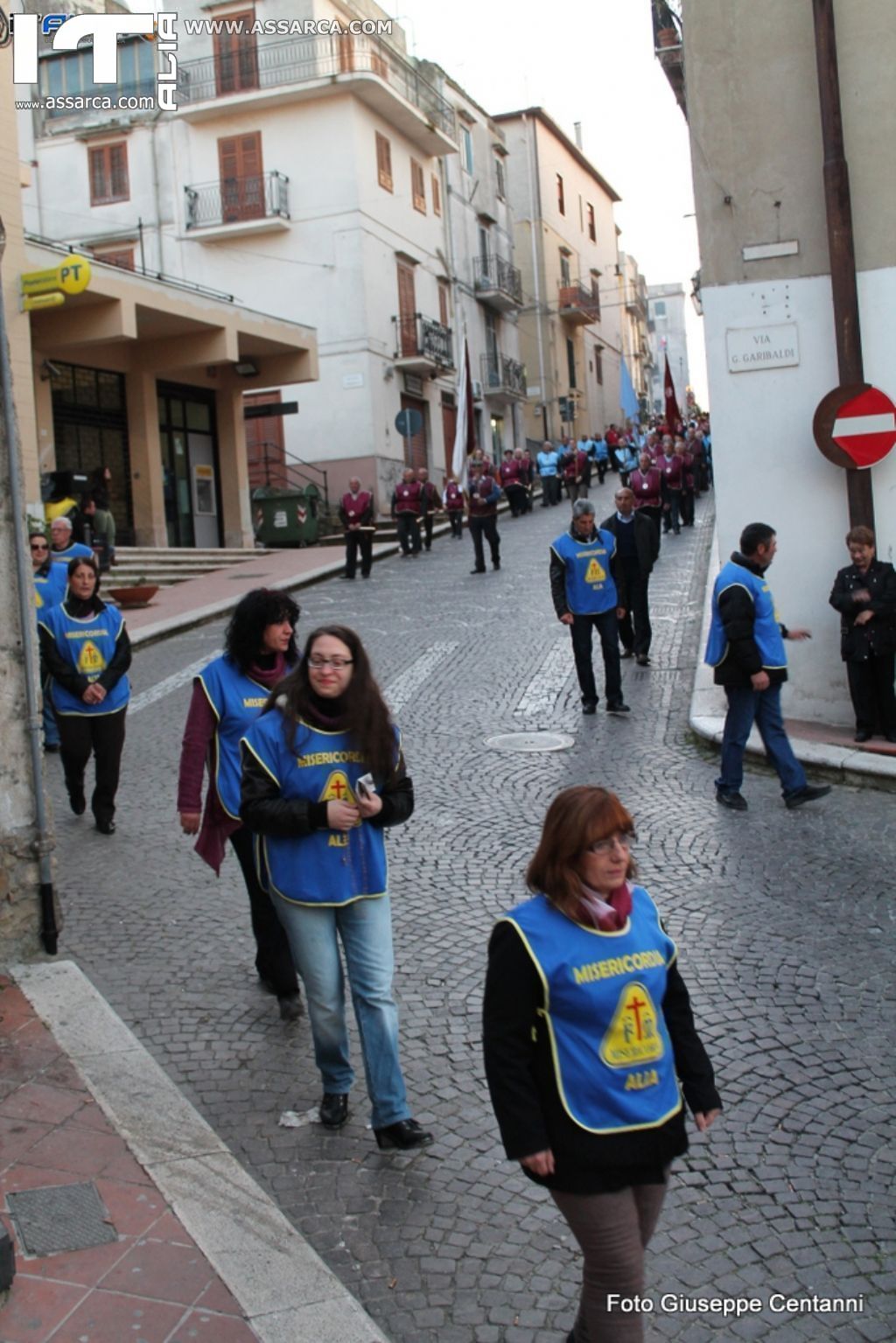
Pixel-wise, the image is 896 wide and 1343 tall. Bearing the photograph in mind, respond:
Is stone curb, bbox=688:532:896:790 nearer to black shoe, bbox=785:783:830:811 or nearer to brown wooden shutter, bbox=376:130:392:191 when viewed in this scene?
black shoe, bbox=785:783:830:811

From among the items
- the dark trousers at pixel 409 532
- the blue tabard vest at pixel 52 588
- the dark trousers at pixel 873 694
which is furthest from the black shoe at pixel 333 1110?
the dark trousers at pixel 409 532

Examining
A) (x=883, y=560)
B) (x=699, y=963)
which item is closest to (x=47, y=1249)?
(x=699, y=963)

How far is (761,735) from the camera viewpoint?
28.1ft

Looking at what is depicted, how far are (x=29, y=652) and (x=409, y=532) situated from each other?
1995 centimetres

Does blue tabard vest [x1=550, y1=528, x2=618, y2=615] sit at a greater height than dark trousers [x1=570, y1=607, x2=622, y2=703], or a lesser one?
greater

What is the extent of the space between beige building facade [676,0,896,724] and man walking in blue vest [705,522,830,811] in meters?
2.18

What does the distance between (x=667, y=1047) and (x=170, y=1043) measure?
2732 mm

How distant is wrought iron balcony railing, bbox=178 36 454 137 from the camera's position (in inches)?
1336

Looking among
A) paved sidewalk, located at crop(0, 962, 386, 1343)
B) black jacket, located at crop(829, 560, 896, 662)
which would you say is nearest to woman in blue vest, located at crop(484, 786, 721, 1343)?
paved sidewalk, located at crop(0, 962, 386, 1343)

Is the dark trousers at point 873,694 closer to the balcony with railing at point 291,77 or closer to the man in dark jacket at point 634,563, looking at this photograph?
the man in dark jacket at point 634,563

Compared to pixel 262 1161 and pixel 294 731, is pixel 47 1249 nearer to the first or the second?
pixel 262 1161

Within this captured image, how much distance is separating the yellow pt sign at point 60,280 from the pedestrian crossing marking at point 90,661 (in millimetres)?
13823

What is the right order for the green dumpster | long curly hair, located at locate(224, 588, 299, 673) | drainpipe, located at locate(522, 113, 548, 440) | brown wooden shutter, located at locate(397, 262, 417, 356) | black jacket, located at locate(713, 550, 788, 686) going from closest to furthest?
1. long curly hair, located at locate(224, 588, 299, 673)
2. black jacket, located at locate(713, 550, 788, 686)
3. the green dumpster
4. brown wooden shutter, located at locate(397, 262, 417, 356)
5. drainpipe, located at locate(522, 113, 548, 440)

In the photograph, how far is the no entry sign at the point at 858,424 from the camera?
32.9 feet
